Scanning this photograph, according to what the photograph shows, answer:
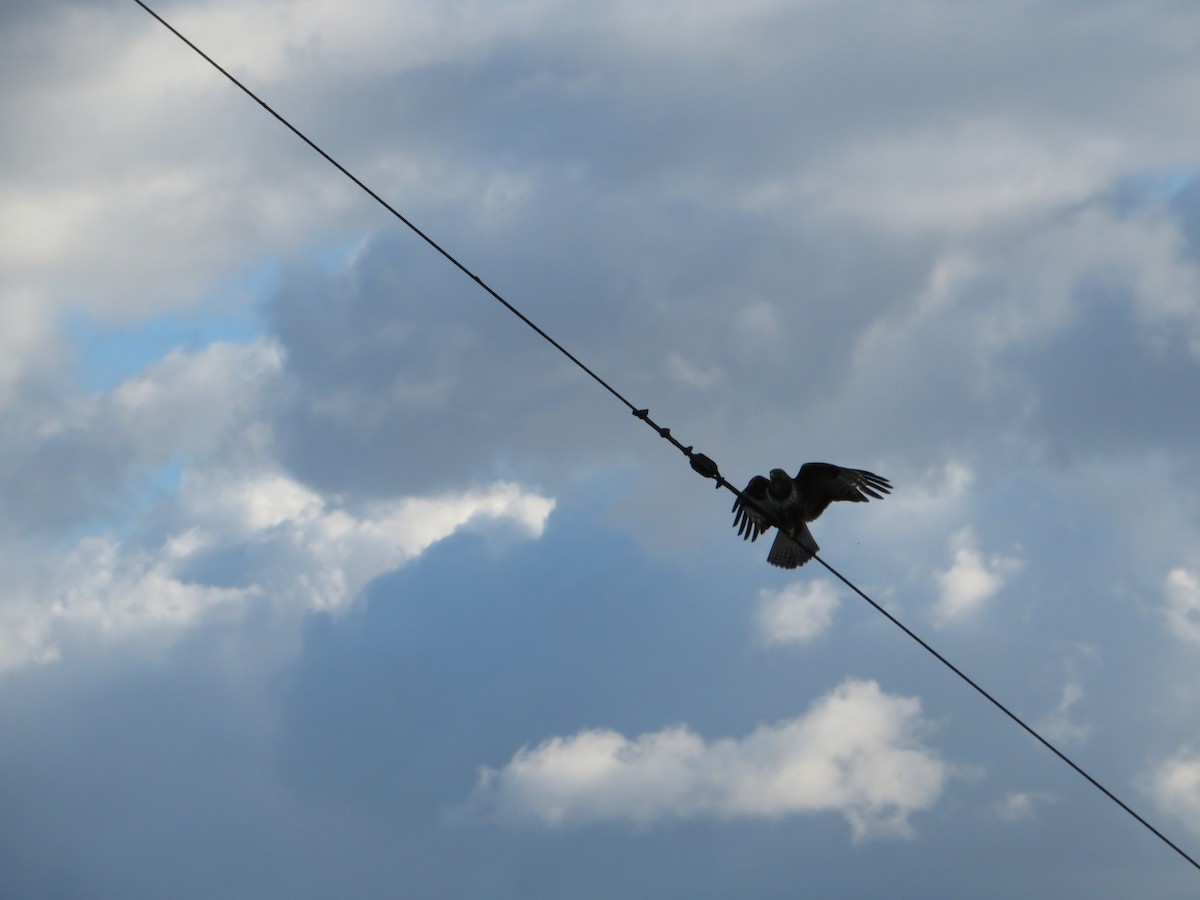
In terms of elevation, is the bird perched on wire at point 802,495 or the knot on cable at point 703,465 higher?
the bird perched on wire at point 802,495

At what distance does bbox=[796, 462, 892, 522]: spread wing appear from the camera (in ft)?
84.4

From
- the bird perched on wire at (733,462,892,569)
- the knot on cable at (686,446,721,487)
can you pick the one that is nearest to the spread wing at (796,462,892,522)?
the bird perched on wire at (733,462,892,569)

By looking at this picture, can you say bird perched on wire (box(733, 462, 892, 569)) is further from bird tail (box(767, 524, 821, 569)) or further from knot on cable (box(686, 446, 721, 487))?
knot on cable (box(686, 446, 721, 487))

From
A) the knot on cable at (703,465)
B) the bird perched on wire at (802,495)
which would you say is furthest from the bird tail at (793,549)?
the knot on cable at (703,465)

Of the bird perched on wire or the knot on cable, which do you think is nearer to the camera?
the knot on cable

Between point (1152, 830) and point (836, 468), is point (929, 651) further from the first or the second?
point (836, 468)

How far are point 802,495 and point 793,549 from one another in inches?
34.6

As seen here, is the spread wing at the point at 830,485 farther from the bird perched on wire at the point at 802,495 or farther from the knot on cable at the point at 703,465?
the knot on cable at the point at 703,465

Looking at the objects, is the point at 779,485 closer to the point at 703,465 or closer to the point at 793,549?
the point at 793,549

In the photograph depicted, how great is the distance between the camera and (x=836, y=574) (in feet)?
60.9

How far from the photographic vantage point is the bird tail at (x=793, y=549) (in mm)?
25531

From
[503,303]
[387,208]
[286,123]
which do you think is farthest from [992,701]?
[286,123]

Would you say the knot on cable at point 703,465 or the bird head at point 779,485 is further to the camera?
the bird head at point 779,485

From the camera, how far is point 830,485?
84.6ft
